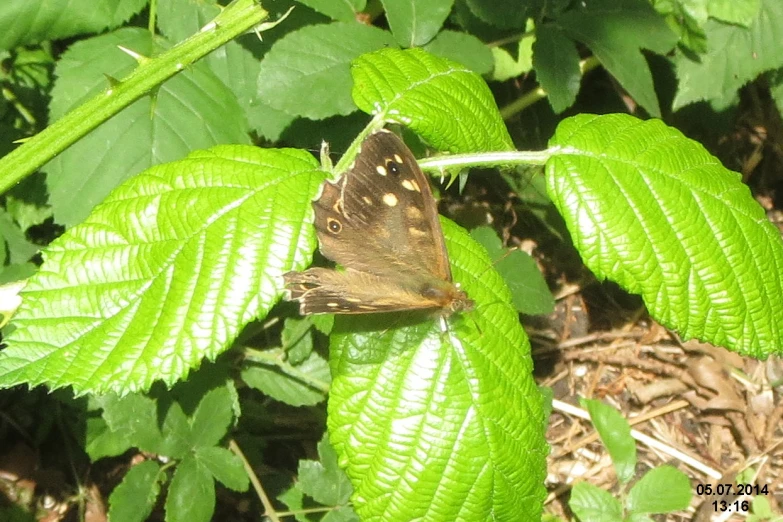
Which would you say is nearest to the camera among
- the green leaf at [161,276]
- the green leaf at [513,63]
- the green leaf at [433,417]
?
the green leaf at [161,276]

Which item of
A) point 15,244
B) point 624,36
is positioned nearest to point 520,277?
point 624,36

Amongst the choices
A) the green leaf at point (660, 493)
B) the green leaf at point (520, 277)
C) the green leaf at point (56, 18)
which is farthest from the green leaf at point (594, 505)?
the green leaf at point (56, 18)

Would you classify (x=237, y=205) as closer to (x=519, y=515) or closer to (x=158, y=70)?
(x=158, y=70)

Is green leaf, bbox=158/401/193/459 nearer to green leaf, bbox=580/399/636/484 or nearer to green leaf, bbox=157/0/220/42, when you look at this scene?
green leaf, bbox=157/0/220/42

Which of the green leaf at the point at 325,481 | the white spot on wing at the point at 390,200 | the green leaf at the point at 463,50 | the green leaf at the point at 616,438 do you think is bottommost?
the green leaf at the point at 616,438

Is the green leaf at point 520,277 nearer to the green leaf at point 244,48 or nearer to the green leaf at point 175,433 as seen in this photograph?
the green leaf at point 244,48

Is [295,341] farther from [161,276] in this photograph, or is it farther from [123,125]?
[161,276]

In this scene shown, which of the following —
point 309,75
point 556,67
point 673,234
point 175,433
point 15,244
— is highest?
point 309,75

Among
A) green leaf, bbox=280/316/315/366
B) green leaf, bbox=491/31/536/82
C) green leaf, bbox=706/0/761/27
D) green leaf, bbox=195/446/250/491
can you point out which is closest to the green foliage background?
green leaf, bbox=195/446/250/491
